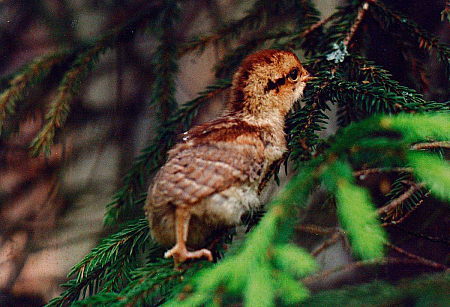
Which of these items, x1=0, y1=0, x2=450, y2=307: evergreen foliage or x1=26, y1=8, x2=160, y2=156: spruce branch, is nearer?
x1=0, y1=0, x2=450, y2=307: evergreen foliage

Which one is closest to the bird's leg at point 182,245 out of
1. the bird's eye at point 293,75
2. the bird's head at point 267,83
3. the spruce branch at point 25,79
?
the bird's head at point 267,83

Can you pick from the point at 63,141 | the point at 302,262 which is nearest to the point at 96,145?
the point at 63,141

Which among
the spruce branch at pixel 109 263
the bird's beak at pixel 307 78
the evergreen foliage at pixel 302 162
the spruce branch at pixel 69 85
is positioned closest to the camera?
the evergreen foliage at pixel 302 162

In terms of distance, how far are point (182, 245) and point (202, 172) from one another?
5.3 inches

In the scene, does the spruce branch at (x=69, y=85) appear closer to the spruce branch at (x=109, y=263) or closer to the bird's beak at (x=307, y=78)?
the spruce branch at (x=109, y=263)

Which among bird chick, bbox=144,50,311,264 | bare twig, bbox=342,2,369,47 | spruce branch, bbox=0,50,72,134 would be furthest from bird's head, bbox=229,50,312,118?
spruce branch, bbox=0,50,72,134

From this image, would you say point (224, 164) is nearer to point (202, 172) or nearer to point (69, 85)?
point (202, 172)

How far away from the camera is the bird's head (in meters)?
0.86

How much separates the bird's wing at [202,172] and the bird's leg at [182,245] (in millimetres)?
21

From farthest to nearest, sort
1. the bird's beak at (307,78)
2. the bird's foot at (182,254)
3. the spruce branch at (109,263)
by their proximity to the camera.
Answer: the bird's beak at (307,78) → the spruce branch at (109,263) → the bird's foot at (182,254)

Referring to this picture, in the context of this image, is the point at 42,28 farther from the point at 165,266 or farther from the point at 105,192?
the point at 165,266

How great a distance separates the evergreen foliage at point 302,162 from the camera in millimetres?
435

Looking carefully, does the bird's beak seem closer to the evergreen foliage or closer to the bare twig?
the evergreen foliage

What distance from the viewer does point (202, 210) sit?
2.18ft
